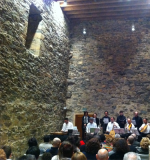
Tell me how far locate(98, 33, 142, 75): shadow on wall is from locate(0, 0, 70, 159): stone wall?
2131mm

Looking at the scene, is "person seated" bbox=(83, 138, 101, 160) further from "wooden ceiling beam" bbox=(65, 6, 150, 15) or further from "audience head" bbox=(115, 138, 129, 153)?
"wooden ceiling beam" bbox=(65, 6, 150, 15)

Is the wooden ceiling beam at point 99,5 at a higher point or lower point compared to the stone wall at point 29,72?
higher

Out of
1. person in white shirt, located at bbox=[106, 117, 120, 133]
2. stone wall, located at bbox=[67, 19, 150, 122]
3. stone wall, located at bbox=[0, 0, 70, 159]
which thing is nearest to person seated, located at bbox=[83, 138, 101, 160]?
stone wall, located at bbox=[0, 0, 70, 159]

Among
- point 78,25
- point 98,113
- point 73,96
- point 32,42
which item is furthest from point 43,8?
point 98,113

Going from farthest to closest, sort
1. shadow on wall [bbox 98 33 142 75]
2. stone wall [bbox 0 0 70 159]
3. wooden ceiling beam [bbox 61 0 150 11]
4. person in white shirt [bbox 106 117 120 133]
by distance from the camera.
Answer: shadow on wall [bbox 98 33 142 75]
wooden ceiling beam [bbox 61 0 150 11]
person in white shirt [bbox 106 117 120 133]
stone wall [bbox 0 0 70 159]

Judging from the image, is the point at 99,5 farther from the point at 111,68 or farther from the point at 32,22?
the point at 32,22

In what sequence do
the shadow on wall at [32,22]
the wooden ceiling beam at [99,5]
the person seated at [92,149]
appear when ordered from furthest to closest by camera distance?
the wooden ceiling beam at [99,5] → the shadow on wall at [32,22] → the person seated at [92,149]

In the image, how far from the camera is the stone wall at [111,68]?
26.7 feet

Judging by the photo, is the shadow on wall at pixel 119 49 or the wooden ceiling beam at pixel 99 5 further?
the shadow on wall at pixel 119 49

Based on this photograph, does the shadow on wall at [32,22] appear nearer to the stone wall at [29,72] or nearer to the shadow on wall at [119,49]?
the stone wall at [29,72]

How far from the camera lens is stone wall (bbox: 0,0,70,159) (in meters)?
4.49

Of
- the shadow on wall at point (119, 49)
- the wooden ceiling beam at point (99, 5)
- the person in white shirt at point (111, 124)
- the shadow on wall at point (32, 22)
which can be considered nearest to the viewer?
the shadow on wall at point (32, 22)

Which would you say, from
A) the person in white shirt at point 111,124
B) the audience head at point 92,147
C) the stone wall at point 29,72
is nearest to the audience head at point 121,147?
the audience head at point 92,147

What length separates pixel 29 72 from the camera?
5422mm
